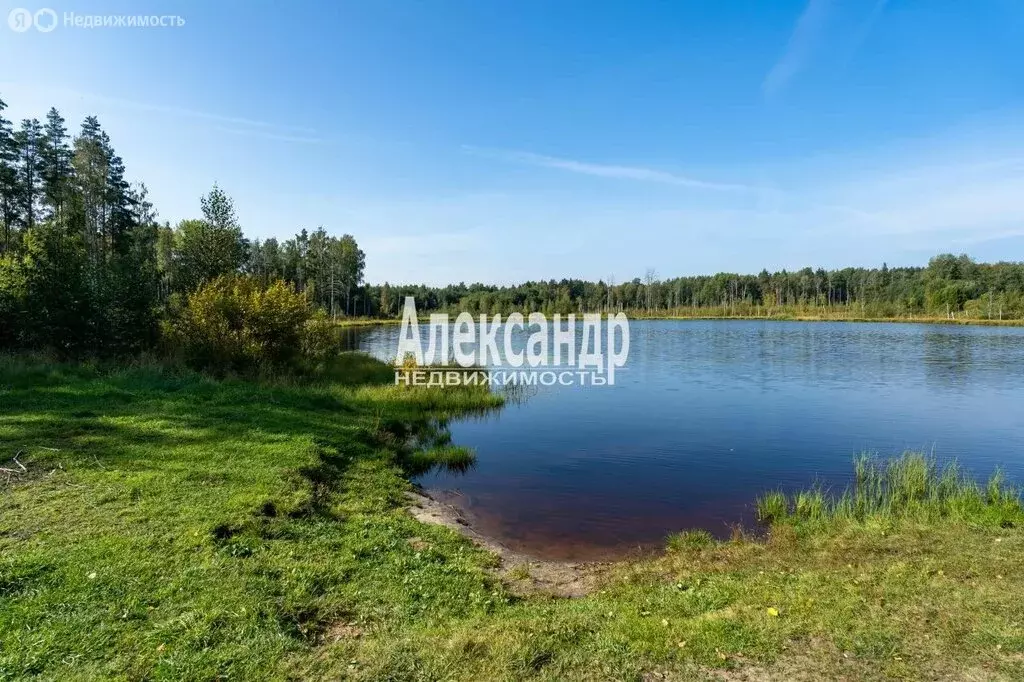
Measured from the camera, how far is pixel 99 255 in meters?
40.5

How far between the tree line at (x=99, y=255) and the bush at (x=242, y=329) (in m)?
1.04

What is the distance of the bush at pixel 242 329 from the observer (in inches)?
827

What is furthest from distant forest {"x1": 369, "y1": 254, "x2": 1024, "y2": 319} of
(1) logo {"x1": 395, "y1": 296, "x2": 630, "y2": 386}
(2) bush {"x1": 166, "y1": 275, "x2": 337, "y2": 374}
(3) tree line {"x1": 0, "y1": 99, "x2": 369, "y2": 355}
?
(2) bush {"x1": 166, "y1": 275, "x2": 337, "y2": 374}

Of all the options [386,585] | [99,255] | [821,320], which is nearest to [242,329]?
[386,585]

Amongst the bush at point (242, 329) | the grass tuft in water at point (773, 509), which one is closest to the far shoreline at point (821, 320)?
the bush at point (242, 329)

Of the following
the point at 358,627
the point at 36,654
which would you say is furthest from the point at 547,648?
the point at 36,654

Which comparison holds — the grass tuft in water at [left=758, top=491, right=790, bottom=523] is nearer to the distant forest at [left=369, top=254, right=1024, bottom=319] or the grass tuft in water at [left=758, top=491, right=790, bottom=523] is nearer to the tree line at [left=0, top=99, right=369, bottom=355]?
the tree line at [left=0, top=99, right=369, bottom=355]

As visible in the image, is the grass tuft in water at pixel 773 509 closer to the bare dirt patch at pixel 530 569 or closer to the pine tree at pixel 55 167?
the bare dirt patch at pixel 530 569

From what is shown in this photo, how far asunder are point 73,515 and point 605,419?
51.9ft

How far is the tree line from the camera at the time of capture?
2041 cm

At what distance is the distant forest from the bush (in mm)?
84213

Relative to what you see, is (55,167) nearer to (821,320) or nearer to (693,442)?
(693,442)

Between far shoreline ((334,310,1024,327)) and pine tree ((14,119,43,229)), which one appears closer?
pine tree ((14,119,43,229))

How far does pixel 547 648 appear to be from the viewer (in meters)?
4.86
